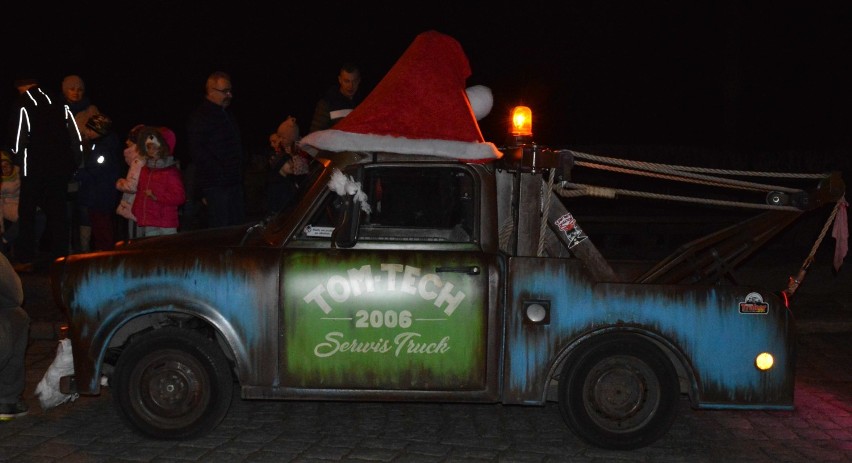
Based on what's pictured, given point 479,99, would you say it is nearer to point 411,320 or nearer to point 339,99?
point 411,320

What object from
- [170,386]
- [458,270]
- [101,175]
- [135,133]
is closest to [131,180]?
[135,133]

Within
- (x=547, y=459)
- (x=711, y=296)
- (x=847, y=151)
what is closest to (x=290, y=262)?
(x=547, y=459)

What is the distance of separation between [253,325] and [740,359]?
9.43ft

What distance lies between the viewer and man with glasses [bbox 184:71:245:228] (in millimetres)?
9469

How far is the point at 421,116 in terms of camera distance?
6164 millimetres

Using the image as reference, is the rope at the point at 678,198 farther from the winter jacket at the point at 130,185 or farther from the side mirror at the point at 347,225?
the winter jacket at the point at 130,185

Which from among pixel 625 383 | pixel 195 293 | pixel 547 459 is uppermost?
pixel 195 293

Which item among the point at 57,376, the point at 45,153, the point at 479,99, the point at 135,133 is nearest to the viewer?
the point at 57,376

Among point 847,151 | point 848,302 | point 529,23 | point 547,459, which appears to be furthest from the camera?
point 529,23

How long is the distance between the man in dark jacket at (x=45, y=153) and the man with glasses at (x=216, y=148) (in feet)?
6.03

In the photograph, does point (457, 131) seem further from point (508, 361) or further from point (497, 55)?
point (497, 55)

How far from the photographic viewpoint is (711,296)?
6035 millimetres

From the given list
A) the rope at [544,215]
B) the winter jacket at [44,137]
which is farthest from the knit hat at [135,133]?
the rope at [544,215]

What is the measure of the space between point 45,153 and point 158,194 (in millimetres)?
2151
